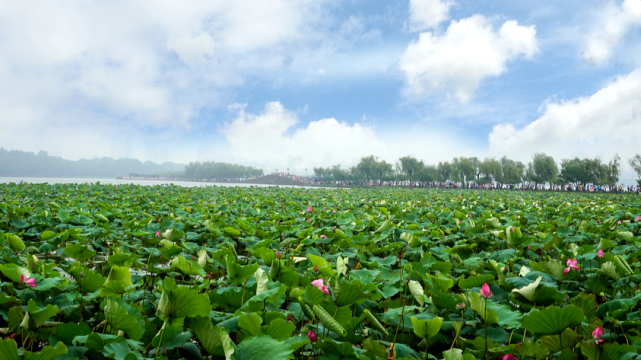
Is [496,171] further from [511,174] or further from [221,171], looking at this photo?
[221,171]

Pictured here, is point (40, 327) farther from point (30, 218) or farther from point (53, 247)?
point (30, 218)

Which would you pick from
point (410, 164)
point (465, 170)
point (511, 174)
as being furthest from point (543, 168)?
point (410, 164)

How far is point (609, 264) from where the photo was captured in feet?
6.36

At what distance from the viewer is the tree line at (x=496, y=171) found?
5047 centimetres

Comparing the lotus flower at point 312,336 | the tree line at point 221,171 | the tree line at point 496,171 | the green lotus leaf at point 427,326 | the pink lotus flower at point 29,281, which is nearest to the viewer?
the green lotus leaf at point 427,326

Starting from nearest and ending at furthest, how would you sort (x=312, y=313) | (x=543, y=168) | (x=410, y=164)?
(x=312, y=313) < (x=543, y=168) < (x=410, y=164)

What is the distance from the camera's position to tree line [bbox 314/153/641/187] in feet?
166

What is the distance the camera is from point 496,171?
57.9 metres

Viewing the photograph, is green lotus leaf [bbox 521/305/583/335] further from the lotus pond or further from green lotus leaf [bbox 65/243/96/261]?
green lotus leaf [bbox 65/243/96/261]

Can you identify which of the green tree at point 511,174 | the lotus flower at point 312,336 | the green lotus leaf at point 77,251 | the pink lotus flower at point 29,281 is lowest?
the lotus flower at point 312,336

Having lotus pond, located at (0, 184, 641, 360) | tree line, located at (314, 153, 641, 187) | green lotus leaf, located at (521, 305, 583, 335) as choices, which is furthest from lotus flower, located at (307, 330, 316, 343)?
tree line, located at (314, 153, 641, 187)

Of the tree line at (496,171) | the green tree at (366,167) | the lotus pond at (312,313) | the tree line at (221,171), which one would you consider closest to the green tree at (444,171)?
the tree line at (496,171)

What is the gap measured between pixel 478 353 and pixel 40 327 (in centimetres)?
179

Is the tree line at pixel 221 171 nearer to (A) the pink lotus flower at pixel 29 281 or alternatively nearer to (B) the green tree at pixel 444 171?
(B) the green tree at pixel 444 171
